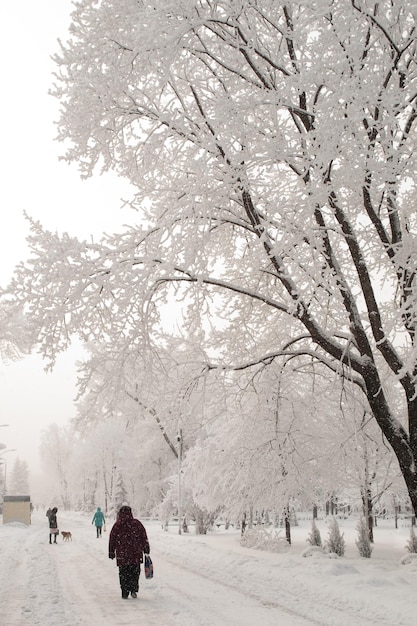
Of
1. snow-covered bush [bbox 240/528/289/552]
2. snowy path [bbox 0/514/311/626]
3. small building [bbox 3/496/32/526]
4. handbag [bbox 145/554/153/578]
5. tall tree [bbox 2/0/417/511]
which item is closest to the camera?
snowy path [bbox 0/514/311/626]

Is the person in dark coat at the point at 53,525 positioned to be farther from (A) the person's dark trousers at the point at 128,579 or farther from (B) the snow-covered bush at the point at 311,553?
(A) the person's dark trousers at the point at 128,579

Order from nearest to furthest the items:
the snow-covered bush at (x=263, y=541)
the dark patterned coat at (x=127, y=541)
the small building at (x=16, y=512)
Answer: the dark patterned coat at (x=127, y=541) → the snow-covered bush at (x=263, y=541) → the small building at (x=16, y=512)

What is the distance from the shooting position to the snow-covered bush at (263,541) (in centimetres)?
1791

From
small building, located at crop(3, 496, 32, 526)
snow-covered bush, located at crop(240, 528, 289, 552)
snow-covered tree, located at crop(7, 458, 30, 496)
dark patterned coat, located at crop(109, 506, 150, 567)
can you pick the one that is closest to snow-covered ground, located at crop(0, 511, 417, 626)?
dark patterned coat, located at crop(109, 506, 150, 567)

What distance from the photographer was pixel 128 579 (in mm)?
8297

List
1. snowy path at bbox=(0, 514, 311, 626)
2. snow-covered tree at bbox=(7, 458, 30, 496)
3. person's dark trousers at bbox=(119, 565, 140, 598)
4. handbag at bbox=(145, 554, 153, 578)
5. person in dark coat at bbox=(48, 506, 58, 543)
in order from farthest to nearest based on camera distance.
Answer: snow-covered tree at bbox=(7, 458, 30, 496) → person in dark coat at bbox=(48, 506, 58, 543) → handbag at bbox=(145, 554, 153, 578) → person's dark trousers at bbox=(119, 565, 140, 598) → snowy path at bbox=(0, 514, 311, 626)

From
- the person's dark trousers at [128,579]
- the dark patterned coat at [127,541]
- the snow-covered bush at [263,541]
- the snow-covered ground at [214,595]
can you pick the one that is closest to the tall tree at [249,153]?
the snow-covered ground at [214,595]

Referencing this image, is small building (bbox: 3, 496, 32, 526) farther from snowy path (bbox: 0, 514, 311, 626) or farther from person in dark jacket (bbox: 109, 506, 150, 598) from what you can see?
person in dark jacket (bbox: 109, 506, 150, 598)

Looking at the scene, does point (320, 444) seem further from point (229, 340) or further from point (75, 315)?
point (75, 315)

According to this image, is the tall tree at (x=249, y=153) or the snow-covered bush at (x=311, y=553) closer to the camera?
the tall tree at (x=249, y=153)

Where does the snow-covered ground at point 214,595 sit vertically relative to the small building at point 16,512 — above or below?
above

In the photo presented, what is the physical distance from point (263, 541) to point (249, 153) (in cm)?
1427

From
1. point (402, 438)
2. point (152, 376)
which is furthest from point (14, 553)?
point (402, 438)

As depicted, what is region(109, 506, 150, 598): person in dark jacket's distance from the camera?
8281 mm
